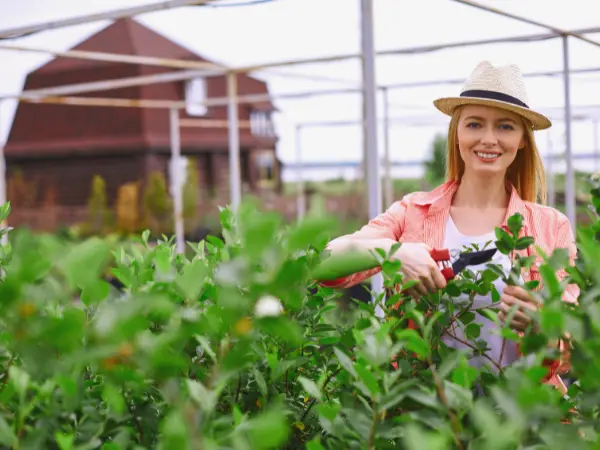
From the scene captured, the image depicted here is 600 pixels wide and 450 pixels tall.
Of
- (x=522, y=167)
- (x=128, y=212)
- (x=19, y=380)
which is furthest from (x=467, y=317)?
(x=128, y=212)

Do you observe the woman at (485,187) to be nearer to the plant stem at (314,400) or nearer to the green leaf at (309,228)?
the plant stem at (314,400)

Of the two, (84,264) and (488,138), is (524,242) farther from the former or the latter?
(488,138)

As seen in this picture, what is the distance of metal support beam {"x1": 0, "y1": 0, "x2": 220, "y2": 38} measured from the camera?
444 centimetres

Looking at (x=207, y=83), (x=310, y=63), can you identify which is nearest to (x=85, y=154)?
(x=207, y=83)

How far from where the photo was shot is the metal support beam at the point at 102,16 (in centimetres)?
444

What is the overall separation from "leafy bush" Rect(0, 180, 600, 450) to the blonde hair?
104cm

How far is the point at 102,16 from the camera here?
479cm

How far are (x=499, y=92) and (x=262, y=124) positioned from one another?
27578 millimetres

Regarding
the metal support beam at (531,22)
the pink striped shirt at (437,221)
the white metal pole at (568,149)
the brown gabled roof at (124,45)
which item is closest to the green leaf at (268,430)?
the pink striped shirt at (437,221)

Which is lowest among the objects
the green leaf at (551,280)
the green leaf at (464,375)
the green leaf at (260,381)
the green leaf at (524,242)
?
the green leaf at (260,381)

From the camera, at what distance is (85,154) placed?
85.9 feet

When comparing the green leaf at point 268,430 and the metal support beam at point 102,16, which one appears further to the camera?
the metal support beam at point 102,16

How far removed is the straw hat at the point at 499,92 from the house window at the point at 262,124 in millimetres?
26878

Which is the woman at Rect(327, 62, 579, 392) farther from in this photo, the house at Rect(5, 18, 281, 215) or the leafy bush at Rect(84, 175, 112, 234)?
the house at Rect(5, 18, 281, 215)
